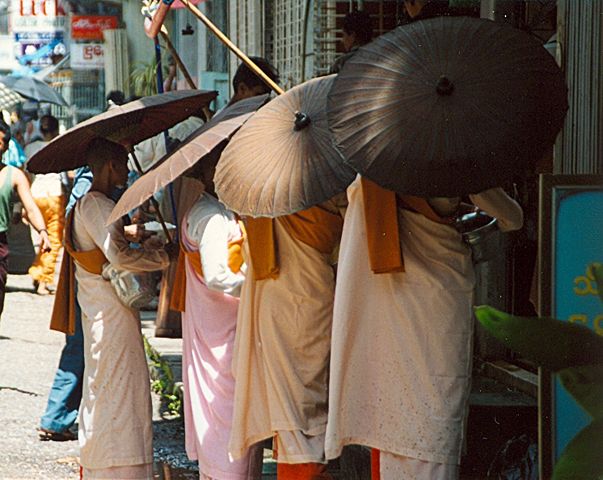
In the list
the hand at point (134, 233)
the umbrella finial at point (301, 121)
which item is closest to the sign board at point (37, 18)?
the hand at point (134, 233)

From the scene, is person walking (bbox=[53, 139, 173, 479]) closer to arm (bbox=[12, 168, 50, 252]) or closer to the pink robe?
the pink robe

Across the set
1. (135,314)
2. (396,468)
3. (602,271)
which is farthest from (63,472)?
(602,271)

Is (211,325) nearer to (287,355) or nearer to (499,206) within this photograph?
(287,355)

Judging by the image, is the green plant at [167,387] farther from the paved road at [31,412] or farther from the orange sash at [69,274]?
the orange sash at [69,274]

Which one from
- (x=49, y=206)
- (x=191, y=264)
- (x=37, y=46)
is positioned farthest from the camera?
(x=37, y=46)

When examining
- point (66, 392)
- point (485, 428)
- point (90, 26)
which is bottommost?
point (66, 392)

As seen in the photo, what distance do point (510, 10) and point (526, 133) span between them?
3.70m

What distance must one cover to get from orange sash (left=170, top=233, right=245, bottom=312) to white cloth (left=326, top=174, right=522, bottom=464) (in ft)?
2.71

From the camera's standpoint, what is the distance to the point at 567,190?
14.8 feet

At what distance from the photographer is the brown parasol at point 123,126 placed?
19.8 feet

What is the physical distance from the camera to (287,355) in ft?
18.7

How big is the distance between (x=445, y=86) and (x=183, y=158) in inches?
61.9

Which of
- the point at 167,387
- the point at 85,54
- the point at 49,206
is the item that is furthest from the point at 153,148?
the point at 85,54

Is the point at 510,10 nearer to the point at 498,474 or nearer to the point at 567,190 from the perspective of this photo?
the point at 498,474
